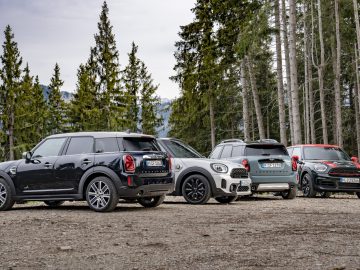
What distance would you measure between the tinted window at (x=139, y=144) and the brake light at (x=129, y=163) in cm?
32

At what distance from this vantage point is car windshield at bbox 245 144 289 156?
625 inches

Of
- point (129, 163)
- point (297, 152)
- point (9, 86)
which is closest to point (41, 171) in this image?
point (129, 163)

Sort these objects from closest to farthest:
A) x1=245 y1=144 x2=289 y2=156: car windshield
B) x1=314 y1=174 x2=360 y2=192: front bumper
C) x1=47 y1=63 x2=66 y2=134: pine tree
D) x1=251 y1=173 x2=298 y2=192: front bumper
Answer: x1=251 y1=173 x2=298 y2=192: front bumper
x1=245 y1=144 x2=289 y2=156: car windshield
x1=314 y1=174 x2=360 y2=192: front bumper
x1=47 y1=63 x2=66 y2=134: pine tree

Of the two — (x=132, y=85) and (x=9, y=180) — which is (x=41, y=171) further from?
(x=132, y=85)

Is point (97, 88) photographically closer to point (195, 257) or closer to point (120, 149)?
point (120, 149)

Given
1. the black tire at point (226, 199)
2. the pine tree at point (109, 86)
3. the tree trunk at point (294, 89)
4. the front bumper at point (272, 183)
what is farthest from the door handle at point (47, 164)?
the pine tree at point (109, 86)

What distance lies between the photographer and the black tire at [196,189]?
45.3 ft

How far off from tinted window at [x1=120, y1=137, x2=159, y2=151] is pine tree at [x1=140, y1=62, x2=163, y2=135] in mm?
41156

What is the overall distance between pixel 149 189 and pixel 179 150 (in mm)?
3174

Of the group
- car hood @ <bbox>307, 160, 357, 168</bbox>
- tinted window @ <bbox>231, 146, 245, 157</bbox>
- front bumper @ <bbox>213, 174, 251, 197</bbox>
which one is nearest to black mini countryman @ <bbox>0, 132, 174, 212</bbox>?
front bumper @ <bbox>213, 174, 251, 197</bbox>

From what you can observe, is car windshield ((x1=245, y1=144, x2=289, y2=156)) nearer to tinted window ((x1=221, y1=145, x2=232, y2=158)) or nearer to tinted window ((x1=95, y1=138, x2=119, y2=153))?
tinted window ((x1=221, y1=145, x2=232, y2=158))

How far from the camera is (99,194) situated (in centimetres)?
1172

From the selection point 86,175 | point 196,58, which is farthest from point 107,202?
point 196,58

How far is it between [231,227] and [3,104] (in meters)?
45.1
